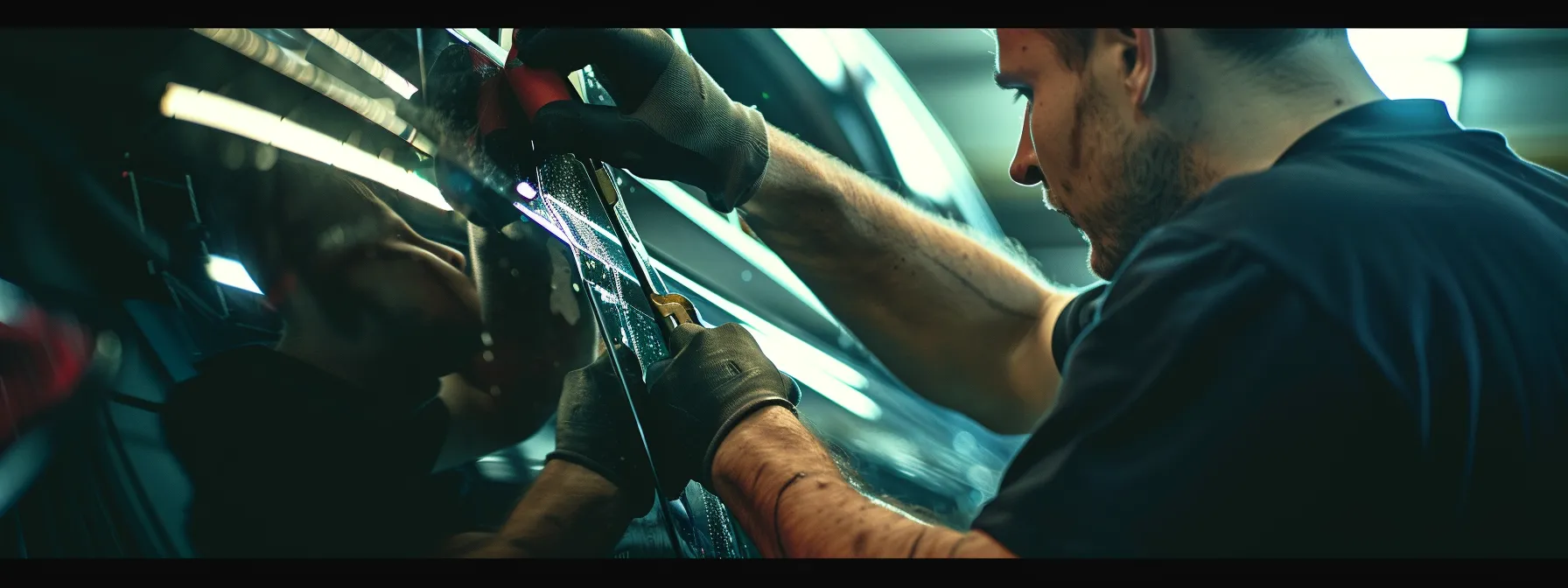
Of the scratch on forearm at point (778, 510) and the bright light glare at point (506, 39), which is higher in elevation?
the bright light glare at point (506, 39)

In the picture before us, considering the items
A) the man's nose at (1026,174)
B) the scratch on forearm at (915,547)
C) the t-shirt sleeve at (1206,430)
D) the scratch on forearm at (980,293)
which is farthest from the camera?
the scratch on forearm at (980,293)

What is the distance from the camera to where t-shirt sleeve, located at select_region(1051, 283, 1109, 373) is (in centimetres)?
96

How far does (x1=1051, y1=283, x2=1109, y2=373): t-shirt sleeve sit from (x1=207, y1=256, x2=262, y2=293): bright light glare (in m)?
0.76

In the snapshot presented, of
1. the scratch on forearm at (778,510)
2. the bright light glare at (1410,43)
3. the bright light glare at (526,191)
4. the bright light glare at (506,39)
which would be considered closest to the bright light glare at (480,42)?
the bright light glare at (506,39)

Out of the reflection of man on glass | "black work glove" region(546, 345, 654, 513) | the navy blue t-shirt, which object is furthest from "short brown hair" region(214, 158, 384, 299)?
the navy blue t-shirt

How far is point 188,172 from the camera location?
2.83 ft

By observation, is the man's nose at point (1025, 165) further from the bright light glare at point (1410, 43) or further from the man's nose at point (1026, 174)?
the bright light glare at point (1410, 43)

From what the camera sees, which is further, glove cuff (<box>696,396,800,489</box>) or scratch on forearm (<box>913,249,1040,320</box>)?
scratch on forearm (<box>913,249,1040,320</box>)

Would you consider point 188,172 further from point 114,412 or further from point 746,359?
point 746,359

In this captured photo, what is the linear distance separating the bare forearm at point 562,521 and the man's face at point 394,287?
14 centimetres

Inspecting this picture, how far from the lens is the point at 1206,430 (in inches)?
25.6

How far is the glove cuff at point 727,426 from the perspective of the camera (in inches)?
34.3

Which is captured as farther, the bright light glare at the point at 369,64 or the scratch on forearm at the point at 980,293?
the scratch on forearm at the point at 980,293

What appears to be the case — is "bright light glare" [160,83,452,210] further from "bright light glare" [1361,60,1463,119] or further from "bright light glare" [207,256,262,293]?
"bright light glare" [1361,60,1463,119]
